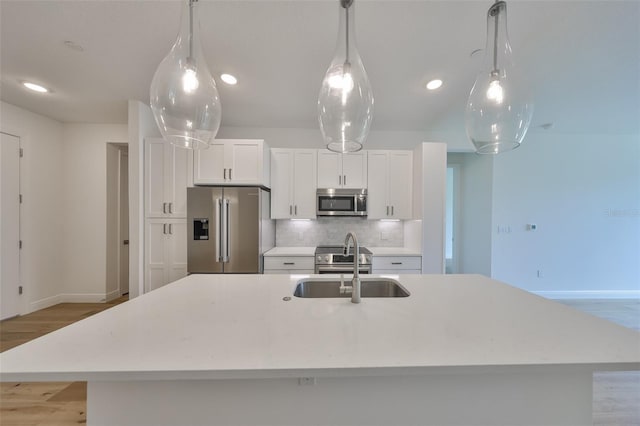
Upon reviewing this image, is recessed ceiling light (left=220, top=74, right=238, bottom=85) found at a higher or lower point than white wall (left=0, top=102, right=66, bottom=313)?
higher

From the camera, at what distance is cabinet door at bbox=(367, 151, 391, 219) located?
3.40 meters

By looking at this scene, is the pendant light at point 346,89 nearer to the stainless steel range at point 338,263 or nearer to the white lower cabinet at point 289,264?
the stainless steel range at point 338,263

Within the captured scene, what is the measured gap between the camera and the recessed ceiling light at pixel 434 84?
2.55 metres

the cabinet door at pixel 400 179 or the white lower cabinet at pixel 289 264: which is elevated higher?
the cabinet door at pixel 400 179

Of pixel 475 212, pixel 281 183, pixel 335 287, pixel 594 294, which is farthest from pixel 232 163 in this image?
pixel 594 294

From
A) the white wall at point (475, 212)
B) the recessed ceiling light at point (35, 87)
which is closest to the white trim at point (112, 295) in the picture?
the recessed ceiling light at point (35, 87)

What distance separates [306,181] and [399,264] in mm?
1711

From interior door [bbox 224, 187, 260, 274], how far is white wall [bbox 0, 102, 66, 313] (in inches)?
117

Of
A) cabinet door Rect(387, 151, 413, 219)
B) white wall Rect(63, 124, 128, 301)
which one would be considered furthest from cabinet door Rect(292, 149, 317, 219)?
white wall Rect(63, 124, 128, 301)

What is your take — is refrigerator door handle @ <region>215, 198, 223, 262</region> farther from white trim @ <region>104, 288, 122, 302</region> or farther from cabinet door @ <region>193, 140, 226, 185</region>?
white trim @ <region>104, 288, 122, 302</region>

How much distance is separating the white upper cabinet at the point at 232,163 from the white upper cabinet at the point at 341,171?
33.3 inches

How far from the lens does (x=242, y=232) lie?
113 inches

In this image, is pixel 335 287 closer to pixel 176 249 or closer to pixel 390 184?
pixel 390 184

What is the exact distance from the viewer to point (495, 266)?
4.12 m
